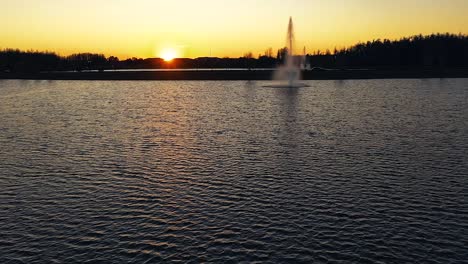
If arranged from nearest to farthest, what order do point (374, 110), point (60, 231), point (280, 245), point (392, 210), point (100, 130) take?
point (280, 245), point (60, 231), point (392, 210), point (100, 130), point (374, 110)

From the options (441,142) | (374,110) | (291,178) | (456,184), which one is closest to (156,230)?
(291,178)

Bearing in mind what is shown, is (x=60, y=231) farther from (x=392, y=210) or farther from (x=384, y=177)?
(x=384, y=177)

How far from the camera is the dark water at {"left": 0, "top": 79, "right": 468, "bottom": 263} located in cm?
2964

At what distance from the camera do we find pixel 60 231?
1289 inches

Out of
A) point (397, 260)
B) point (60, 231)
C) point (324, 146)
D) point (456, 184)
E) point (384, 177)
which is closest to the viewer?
point (397, 260)

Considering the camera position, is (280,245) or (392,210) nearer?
(280,245)

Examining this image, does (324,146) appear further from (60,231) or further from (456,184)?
(60,231)

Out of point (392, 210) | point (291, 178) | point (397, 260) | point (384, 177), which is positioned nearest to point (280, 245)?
point (397, 260)

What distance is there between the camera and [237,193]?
41562 mm

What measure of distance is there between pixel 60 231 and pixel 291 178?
24829mm

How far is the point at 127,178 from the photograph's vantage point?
1858 inches

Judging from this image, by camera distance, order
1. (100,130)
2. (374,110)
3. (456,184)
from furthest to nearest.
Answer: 1. (374,110)
2. (100,130)
3. (456,184)

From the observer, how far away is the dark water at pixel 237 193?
2964 cm

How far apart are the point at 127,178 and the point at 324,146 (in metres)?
30.9
